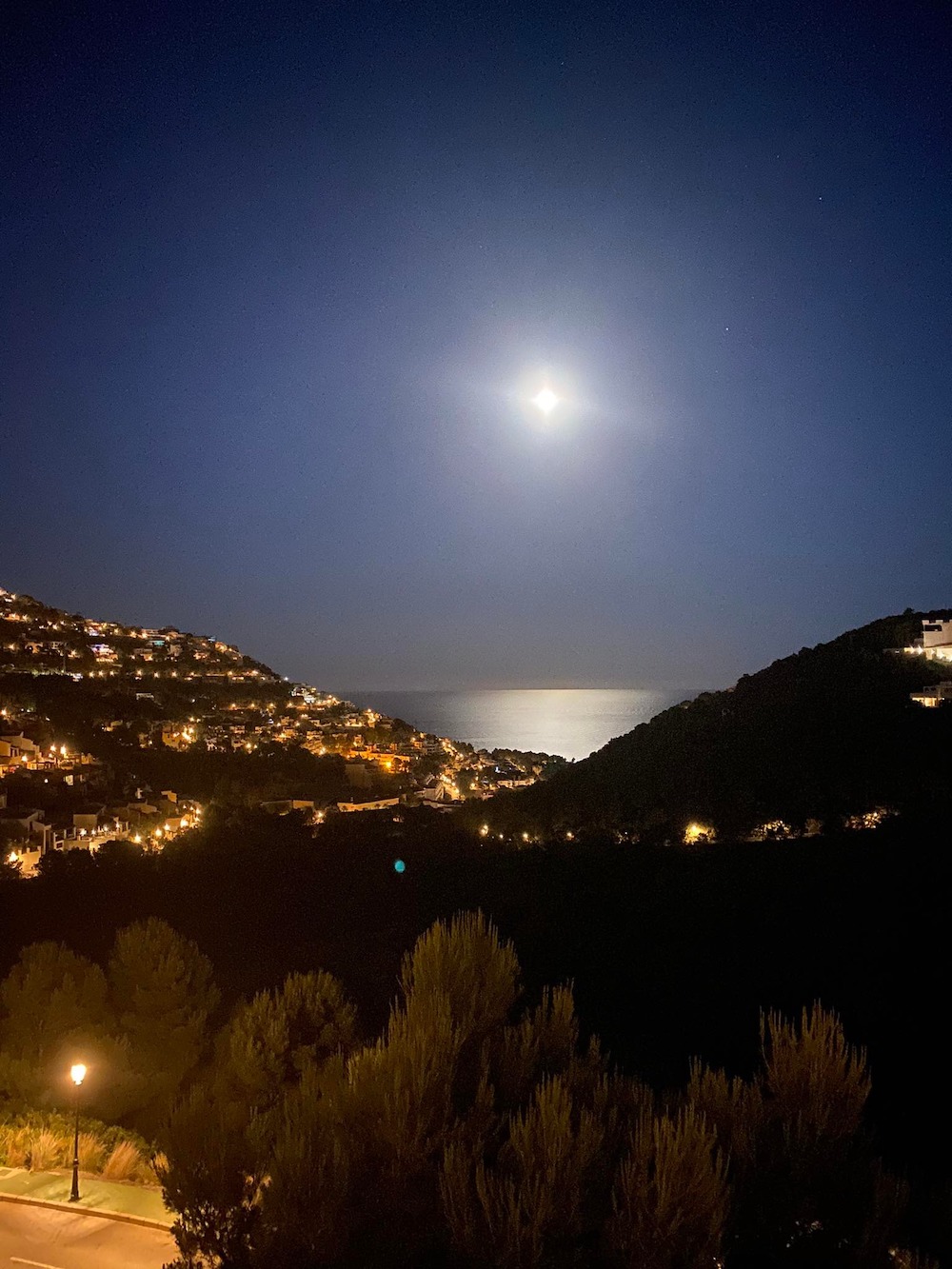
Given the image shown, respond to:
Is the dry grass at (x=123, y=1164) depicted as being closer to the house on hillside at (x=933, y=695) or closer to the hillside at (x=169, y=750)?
the hillside at (x=169, y=750)

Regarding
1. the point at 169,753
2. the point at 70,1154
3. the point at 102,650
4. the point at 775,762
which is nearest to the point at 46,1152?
the point at 70,1154

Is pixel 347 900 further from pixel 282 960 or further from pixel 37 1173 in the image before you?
pixel 37 1173

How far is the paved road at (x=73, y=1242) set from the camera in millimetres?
4273

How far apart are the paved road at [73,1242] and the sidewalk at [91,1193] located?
87 mm

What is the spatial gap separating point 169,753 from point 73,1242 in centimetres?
3197

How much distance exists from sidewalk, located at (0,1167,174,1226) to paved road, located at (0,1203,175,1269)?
3.4 inches

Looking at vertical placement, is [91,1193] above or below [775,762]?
below

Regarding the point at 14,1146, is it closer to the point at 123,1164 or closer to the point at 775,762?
the point at 123,1164

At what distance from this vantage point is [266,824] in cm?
2483

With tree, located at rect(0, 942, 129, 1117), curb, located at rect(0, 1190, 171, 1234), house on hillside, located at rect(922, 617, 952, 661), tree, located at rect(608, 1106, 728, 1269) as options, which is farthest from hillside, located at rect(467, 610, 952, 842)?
tree, located at rect(608, 1106, 728, 1269)

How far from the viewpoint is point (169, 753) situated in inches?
1348

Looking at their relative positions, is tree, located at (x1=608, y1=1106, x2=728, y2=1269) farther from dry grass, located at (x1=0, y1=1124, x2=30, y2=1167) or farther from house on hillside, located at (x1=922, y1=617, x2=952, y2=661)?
house on hillside, located at (x1=922, y1=617, x2=952, y2=661)

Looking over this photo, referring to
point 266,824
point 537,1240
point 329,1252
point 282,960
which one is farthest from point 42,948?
point 266,824

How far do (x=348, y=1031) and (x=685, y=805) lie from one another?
16570 mm
